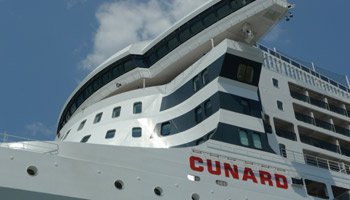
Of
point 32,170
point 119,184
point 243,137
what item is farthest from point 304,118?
point 32,170

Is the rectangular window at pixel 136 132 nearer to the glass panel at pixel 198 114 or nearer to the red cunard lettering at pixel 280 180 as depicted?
the glass panel at pixel 198 114

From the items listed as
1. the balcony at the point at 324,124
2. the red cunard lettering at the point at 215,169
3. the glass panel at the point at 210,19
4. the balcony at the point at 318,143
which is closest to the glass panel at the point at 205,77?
the glass panel at the point at 210,19

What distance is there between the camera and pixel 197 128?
20.1m

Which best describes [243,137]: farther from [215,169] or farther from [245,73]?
[245,73]

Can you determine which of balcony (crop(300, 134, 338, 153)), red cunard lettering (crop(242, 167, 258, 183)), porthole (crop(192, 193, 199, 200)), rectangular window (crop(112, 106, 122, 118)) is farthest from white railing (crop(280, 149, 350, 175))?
porthole (crop(192, 193, 199, 200))

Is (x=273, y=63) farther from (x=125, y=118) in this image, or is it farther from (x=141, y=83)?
(x=125, y=118)

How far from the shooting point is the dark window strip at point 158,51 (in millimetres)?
23156

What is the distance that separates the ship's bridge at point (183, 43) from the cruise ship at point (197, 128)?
5cm

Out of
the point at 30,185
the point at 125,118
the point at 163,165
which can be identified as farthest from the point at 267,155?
the point at 30,185

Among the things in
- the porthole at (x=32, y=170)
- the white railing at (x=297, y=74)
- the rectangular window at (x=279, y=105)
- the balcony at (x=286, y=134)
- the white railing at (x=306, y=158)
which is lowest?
the porthole at (x=32, y=170)

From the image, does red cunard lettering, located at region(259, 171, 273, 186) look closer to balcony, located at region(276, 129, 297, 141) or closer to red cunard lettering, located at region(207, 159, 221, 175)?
red cunard lettering, located at region(207, 159, 221, 175)

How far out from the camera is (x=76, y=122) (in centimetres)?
2478

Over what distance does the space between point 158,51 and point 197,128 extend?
582 cm

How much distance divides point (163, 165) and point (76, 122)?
31.3ft
